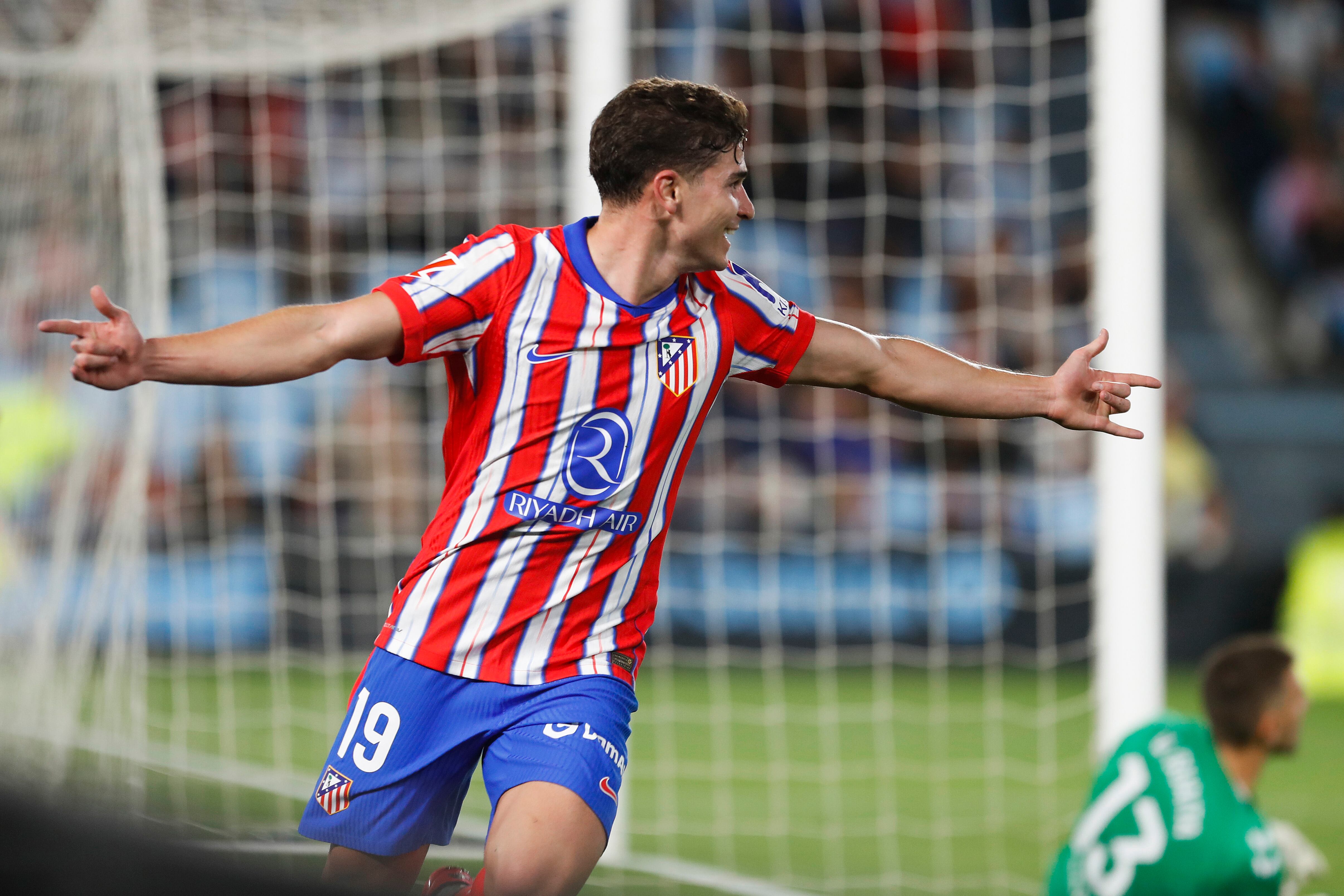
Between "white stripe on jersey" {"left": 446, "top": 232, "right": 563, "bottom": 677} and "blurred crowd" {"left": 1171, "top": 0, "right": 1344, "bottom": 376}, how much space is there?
39.6ft

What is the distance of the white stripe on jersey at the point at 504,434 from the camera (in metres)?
2.66

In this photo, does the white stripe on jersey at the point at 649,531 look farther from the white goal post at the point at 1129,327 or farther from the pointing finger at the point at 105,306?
the white goal post at the point at 1129,327

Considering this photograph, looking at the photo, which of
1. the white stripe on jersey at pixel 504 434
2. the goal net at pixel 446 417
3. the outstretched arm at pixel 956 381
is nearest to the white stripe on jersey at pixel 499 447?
the white stripe on jersey at pixel 504 434

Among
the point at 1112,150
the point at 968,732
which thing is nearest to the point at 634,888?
the point at 1112,150

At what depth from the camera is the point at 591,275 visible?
2693 millimetres

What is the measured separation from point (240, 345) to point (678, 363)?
2.69ft

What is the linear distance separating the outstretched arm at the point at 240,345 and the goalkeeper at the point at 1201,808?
7.55 ft

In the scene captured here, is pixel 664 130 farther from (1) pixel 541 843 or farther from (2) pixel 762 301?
(1) pixel 541 843

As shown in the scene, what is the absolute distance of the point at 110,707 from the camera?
5.99 m

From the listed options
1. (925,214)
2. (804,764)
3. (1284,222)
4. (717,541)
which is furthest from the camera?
(1284,222)

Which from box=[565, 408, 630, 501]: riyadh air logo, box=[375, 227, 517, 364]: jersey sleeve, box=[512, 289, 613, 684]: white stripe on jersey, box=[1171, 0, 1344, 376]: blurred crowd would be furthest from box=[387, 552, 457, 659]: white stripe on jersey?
box=[1171, 0, 1344, 376]: blurred crowd

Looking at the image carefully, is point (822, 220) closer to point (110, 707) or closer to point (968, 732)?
point (968, 732)

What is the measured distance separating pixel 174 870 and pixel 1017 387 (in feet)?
7.88

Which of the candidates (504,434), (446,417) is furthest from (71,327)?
(446,417)
